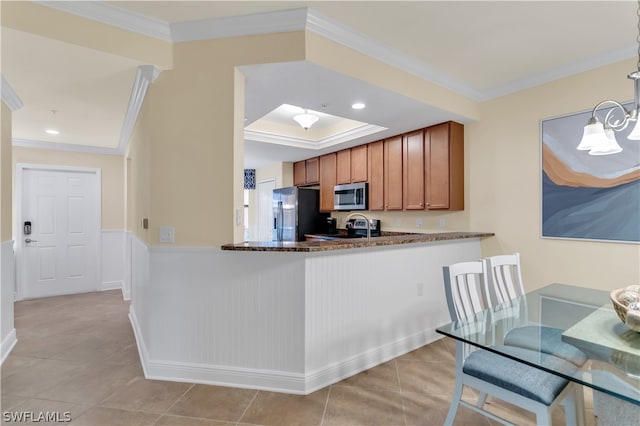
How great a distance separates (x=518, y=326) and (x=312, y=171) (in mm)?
4345

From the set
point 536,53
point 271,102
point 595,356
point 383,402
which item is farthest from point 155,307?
point 536,53

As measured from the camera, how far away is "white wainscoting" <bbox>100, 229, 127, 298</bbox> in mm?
5188

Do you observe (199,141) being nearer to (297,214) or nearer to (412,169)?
(412,169)

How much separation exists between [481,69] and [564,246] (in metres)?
1.82

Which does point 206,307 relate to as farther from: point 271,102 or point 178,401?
point 271,102

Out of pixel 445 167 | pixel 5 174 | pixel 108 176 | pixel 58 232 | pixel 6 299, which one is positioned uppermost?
pixel 108 176

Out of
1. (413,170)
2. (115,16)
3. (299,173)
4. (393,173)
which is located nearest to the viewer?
(115,16)

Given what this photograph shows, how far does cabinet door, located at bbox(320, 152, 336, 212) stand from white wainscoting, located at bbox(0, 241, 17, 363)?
387 cm

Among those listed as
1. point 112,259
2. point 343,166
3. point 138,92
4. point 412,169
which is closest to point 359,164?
point 343,166

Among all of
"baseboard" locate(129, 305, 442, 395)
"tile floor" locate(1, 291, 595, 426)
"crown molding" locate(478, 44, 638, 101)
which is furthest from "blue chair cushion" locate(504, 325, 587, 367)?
"crown molding" locate(478, 44, 638, 101)

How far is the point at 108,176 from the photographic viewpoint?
5.23 metres

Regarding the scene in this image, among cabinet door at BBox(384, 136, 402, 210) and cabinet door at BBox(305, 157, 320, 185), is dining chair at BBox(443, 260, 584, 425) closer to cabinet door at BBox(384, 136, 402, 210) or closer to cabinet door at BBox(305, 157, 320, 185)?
cabinet door at BBox(384, 136, 402, 210)

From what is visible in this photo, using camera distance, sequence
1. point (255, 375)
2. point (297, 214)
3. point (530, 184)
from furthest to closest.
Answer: point (297, 214)
point (530, 184)
point (255, 375)

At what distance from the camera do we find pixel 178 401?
198 cm
